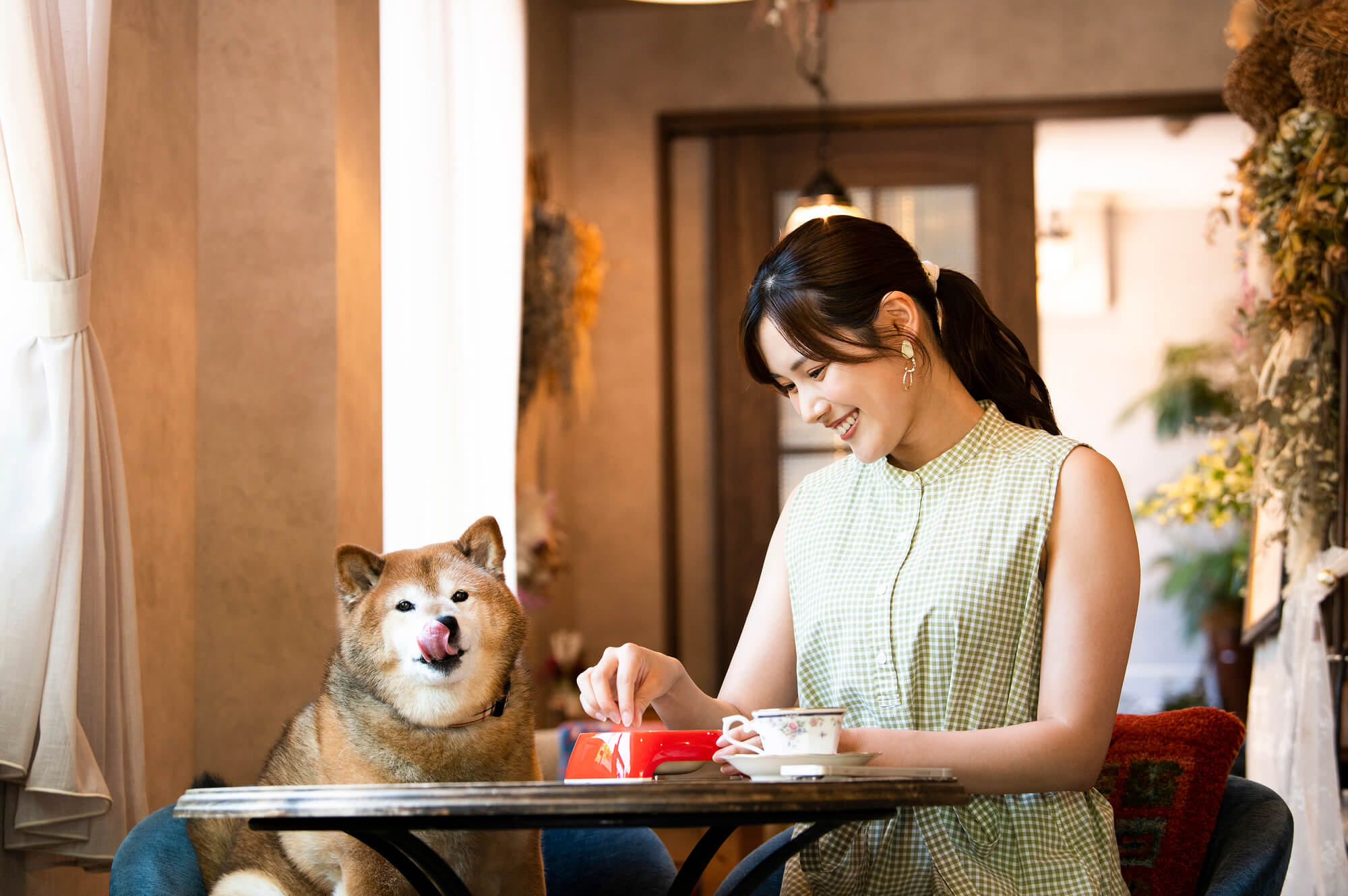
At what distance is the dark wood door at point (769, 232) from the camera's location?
4.88 metres

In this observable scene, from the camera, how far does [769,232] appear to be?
5.00m

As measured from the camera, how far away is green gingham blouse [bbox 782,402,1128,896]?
141 cm

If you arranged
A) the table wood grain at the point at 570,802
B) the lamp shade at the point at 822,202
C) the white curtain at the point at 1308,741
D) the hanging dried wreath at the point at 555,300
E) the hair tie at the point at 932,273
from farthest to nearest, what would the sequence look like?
1. the hanging dried wreath at the point at 555,300
2. the lamp shade at the point at 822,202
3. the white curtain at the point at 1308,741
4. the hair tie at the point at 932,273
5. the table wood grain at the point at 570,802

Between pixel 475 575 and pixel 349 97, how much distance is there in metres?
1.66

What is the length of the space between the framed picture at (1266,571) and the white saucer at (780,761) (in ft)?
8.04

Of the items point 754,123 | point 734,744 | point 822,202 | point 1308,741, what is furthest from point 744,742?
point 754,123

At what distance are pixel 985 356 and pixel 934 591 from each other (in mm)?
358

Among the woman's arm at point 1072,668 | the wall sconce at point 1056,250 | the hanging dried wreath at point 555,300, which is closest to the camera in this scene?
the woman's arm at point 1072,668

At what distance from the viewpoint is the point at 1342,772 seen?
3.05 m

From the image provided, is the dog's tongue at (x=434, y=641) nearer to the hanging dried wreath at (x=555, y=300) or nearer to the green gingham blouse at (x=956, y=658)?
the green gingham blouse at (x=956, y=658)

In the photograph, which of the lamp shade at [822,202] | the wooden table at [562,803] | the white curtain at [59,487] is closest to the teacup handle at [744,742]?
the wooden table at [562,803]

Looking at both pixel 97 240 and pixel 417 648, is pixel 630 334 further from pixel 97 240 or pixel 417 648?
pixel 417 648

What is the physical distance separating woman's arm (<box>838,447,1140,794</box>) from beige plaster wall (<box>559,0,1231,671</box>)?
11.5ft

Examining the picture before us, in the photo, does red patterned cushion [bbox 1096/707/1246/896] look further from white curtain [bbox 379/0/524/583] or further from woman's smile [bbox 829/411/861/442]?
white curtain [bbox 379/0/524/583]
